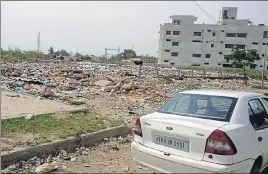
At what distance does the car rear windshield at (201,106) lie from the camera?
4078mm

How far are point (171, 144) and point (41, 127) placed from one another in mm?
3154

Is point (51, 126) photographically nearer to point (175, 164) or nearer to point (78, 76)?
point (175, 164)

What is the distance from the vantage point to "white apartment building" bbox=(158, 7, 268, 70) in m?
60.5

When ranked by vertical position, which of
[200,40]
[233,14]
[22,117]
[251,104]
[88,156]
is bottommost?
[88,156]

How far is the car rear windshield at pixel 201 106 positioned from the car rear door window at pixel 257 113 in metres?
0.31

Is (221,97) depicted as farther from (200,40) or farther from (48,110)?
(200,40)

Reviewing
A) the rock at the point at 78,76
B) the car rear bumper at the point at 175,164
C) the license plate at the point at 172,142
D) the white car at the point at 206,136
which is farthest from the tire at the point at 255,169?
the rock at the point at 78,76

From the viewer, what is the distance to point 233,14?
217 feet

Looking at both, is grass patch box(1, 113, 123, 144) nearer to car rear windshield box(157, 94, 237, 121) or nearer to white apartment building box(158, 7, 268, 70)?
car rear windshield box(157, 94, 237, 121)

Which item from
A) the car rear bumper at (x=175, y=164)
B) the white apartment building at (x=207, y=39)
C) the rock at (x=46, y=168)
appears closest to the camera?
the car rear bumper at (x=175, y=164)

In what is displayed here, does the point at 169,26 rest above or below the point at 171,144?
above

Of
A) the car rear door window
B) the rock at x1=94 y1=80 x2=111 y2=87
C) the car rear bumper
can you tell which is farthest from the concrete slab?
the rock at x1=94 y1=80 x2=111 y2=87

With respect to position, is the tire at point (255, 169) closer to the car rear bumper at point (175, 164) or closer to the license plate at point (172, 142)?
the car rear bumper at point (175, 164)

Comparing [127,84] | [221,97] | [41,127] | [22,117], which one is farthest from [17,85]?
[221,97]
